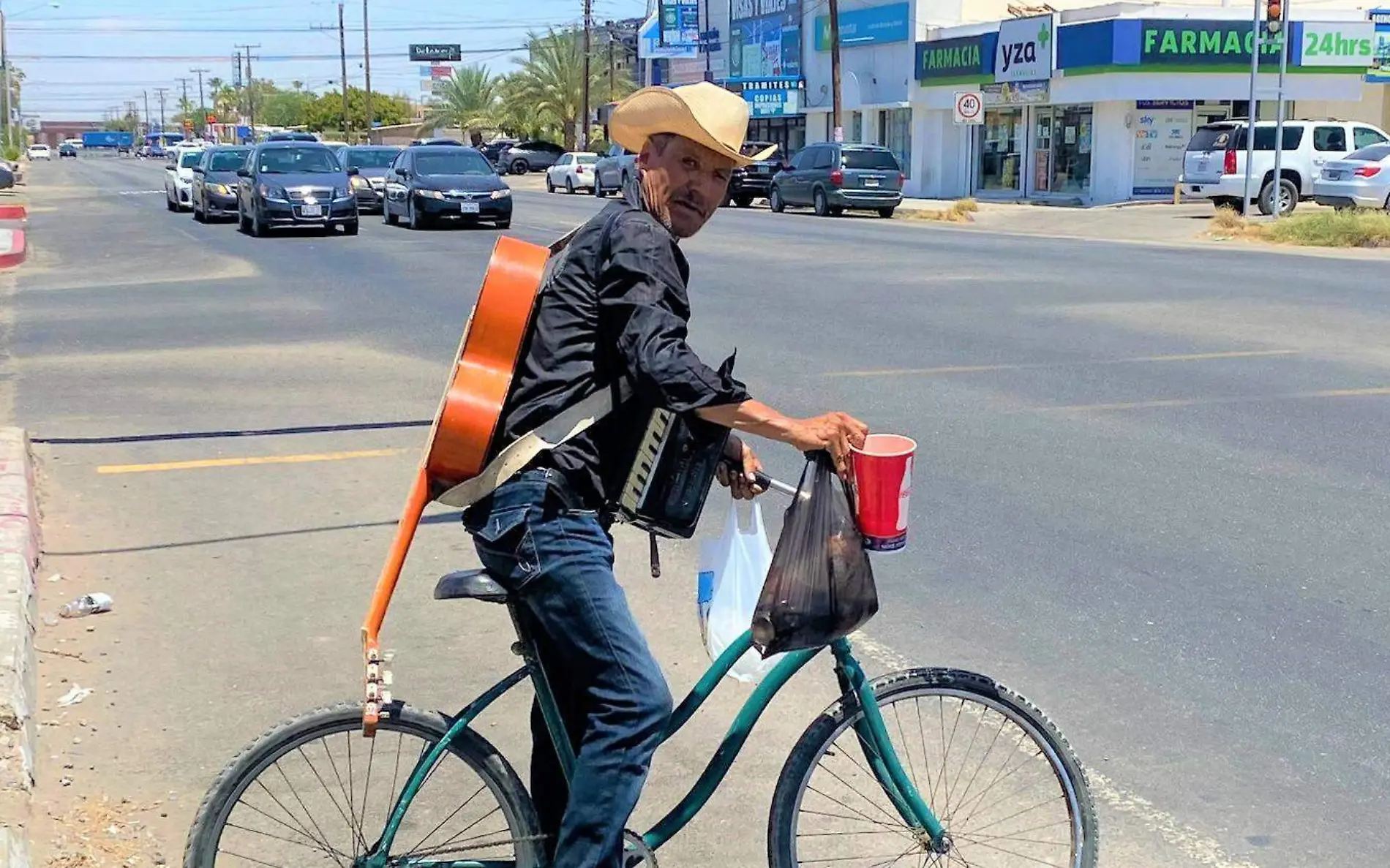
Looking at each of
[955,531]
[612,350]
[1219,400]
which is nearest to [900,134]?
[1219,400]

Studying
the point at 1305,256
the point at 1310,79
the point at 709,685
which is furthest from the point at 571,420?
the point at 1310,79

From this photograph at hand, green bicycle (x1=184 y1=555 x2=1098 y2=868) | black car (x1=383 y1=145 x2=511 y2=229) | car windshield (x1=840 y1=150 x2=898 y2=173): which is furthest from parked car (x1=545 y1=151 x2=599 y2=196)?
green bicycle (x1=184 y1=555 x2=1098 y2=868)

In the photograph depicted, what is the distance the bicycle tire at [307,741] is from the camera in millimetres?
3070

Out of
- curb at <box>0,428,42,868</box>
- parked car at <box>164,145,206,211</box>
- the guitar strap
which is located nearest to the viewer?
the guitar strap

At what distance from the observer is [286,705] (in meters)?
4.88

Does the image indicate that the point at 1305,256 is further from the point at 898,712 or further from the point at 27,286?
the point at 898,712

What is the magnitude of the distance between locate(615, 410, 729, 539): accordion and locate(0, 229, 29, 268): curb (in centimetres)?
2080

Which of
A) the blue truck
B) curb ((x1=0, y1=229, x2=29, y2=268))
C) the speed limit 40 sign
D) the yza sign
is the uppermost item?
the blue truck

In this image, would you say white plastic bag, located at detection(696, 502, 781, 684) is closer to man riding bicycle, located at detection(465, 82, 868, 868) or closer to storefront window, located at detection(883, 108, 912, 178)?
man riding bicycle, located at detection(465, 82, 868, 868)

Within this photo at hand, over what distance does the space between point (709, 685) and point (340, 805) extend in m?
1.11

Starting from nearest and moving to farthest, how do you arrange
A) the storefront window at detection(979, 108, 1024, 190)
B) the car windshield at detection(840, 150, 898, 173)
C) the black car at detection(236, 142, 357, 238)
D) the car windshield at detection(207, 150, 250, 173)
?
the black car at detection(236, 142, 357, 238) → the car windshield at detection(207, 150, 250, 173) → the car windshield at detection(840, 150, 898, 173) → the storefront window at detection(979, 108, 1024, 190)

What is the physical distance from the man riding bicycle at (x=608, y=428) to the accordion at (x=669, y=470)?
0.03 m

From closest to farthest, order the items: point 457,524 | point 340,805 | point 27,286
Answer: point 340,805 → point 457,524 → point 27,286

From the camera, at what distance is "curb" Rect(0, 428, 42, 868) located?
12.5ft
